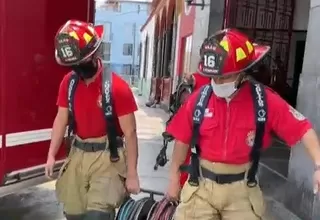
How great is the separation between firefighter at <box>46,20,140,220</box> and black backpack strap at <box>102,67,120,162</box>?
20mm

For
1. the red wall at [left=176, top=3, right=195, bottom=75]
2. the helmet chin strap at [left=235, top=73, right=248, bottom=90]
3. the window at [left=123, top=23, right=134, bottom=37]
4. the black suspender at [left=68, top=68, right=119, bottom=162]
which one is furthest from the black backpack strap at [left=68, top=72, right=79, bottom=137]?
the window at [left=123, top=23, right=134, bottom=37]

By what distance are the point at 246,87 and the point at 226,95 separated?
0.16m

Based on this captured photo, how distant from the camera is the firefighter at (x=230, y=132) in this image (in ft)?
10.7

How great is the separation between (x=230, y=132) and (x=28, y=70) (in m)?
2.27

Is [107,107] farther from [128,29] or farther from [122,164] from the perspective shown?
[128,29]

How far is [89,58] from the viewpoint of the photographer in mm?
3863

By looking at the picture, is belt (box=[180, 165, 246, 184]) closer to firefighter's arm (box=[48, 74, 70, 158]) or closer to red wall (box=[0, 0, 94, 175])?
firefighter's arm (box=[48, 74, 70, 158])

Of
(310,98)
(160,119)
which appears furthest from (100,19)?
(310,98)

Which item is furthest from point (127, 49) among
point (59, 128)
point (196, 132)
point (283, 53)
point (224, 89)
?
point (224, 89)

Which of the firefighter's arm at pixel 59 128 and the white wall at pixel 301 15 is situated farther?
the white wall at pixel 301 15

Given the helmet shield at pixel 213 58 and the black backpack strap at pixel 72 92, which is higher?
the helmet shield at pixel 213 58

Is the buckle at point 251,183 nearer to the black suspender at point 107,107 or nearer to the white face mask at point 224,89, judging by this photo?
the white face mask at point 224,89

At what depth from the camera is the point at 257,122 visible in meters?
3.32

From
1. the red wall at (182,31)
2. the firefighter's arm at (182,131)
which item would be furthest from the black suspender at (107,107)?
the red wall at (182,31)
